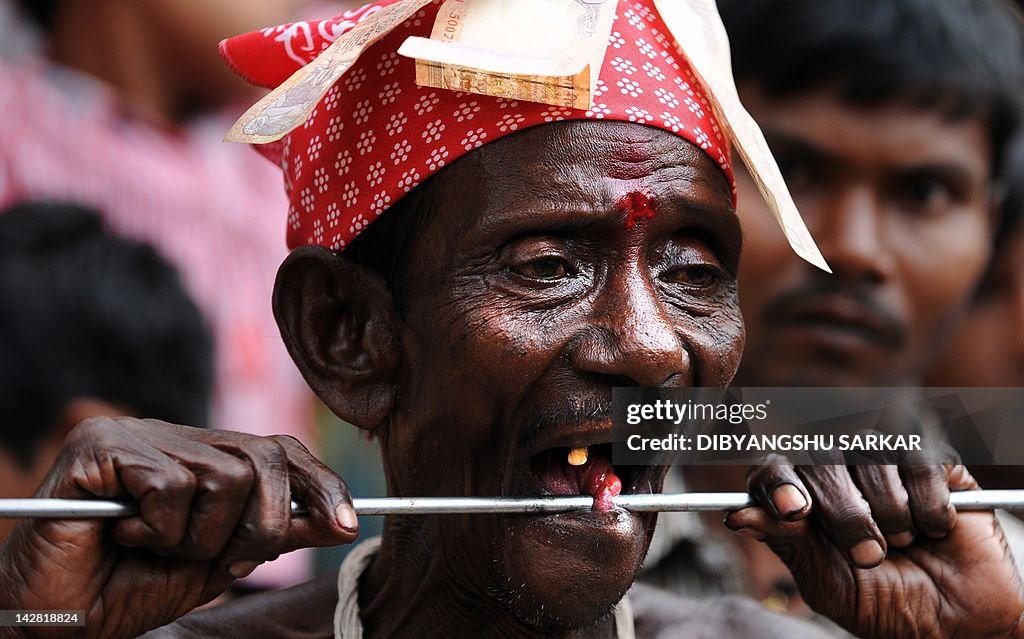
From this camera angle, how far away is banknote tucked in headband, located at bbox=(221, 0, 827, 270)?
225cm

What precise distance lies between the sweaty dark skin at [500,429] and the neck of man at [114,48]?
1.86m

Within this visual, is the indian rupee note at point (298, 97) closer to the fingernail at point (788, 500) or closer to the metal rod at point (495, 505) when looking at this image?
the metal rod at point (495, 505)

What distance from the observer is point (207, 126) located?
4.37 metres

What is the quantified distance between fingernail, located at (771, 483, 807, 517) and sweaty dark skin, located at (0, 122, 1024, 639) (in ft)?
0.05

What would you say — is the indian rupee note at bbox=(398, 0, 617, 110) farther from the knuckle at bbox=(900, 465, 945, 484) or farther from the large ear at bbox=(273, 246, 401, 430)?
the knuckle at bbox=(900, 465, 945, 484)

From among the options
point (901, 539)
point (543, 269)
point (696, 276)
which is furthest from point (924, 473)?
point (543, 269)

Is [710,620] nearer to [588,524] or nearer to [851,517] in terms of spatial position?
[851,517]

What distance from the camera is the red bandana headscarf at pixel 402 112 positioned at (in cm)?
236

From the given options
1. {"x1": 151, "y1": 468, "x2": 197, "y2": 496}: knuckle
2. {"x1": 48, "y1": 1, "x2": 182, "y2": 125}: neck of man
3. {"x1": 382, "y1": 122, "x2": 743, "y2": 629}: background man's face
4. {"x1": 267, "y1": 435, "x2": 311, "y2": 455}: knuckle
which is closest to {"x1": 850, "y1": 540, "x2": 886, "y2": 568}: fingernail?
{"x1": 382, "y1": 122, "x2": 743, "y2": 629}: background man's face

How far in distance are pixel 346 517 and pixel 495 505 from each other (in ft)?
0.69

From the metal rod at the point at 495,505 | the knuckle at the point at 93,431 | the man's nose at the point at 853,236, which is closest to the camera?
the metal rod at the point at 495,505

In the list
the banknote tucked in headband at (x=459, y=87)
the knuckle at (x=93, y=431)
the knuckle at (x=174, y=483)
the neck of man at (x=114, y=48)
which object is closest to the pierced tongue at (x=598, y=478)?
the banknote tucked in headband at (x=459, y=87)

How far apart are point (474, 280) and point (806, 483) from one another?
1.99 ft

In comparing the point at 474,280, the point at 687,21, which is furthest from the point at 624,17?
the point at 474,280
